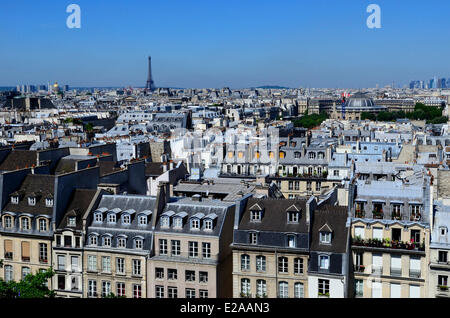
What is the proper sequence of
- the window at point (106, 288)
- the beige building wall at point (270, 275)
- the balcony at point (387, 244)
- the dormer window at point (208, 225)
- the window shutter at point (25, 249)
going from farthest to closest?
the window shutter at point (25, 249), the window at point (106, 288), the dormer window at point (208, 225), the beige building wall at point (270, 275), the balcony at point (387, 244)

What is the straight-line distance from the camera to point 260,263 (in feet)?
86.7

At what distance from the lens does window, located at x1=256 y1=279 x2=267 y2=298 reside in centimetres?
2612

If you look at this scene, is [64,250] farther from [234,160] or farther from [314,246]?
[234,160]

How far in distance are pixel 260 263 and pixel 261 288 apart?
1145 millimetres

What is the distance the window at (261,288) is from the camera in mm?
26125

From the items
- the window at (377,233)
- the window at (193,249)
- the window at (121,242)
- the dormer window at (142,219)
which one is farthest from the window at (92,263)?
the window at (377,233)

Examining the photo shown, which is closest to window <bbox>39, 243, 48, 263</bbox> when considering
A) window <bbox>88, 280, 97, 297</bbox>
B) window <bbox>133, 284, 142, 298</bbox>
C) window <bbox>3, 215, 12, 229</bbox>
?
window <bbox>3, 215, 12, 229</bbox>

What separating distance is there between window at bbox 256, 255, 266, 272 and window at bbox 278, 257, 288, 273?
0.73 m

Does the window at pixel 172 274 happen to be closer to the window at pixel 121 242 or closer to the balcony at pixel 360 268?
the window at pixel 121 242

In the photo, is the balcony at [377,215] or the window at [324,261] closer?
the window at [324,261]

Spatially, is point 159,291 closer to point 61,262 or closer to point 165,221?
point 165,221

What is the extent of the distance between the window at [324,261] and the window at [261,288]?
109 inches

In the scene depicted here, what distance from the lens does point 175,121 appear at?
12031 centimetres

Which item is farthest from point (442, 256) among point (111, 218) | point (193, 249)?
point (111, 218)
